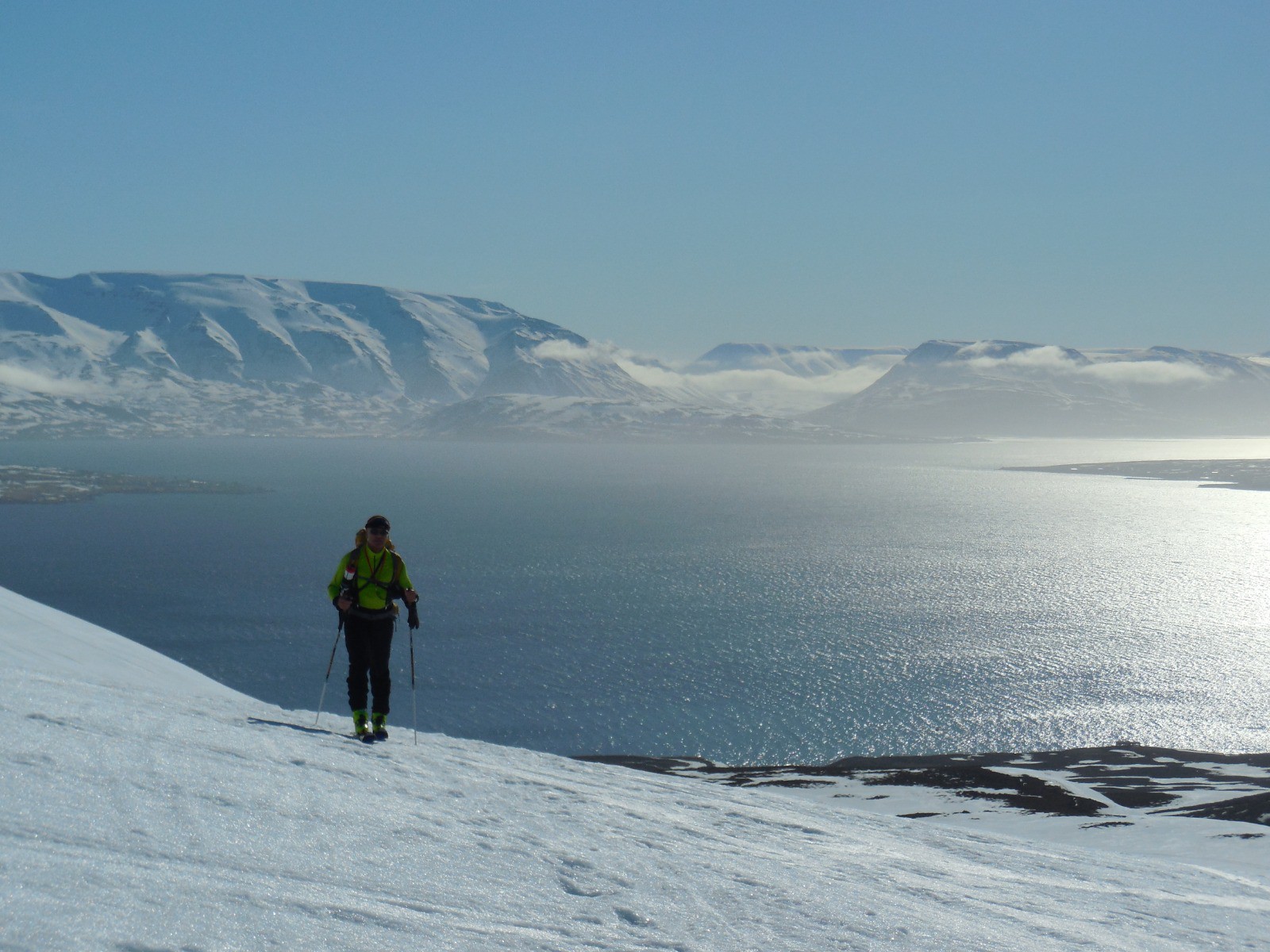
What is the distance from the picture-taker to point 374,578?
13.1 meters

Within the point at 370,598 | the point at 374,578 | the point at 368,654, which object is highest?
the point at 374,578

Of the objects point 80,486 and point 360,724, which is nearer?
point 360,724

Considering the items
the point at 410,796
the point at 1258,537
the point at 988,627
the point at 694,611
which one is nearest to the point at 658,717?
the point at 694,611

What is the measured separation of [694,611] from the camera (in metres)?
79.6

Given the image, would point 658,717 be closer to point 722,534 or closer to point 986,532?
point 722,534

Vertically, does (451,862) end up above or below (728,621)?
above

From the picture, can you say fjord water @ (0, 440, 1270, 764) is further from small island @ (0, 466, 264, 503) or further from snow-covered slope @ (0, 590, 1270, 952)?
snow-covered slope @ (0, 590, 1270, 952)

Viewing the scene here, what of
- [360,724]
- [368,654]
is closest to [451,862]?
[368,654]

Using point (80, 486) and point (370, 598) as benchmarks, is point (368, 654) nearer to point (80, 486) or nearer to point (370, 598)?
point (370, 598)

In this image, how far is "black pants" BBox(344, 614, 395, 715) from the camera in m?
13.2

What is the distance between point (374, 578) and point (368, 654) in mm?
1119

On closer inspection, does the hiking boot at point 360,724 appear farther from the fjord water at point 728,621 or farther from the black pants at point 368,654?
the fjord water at point 728,621

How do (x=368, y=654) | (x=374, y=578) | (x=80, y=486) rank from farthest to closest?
(x=80, y=486), (x=368, y=654), (x=374, y=578)

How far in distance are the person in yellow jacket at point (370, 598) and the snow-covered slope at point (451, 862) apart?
103cm
